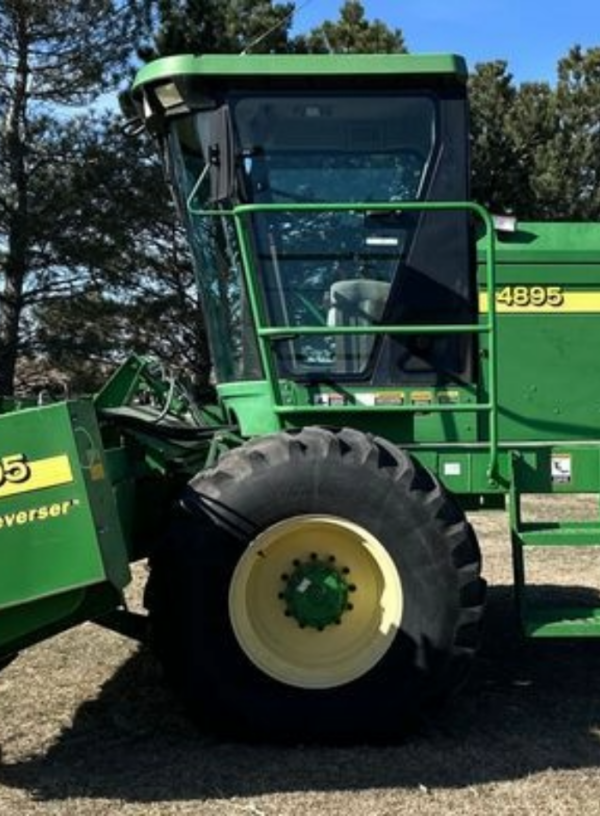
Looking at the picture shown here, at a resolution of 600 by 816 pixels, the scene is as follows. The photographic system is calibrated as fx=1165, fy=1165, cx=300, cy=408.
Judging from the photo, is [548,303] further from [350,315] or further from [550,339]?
[350,315]

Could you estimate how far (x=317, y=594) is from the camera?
4730 mm

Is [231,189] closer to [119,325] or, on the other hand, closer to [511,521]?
[511,521]

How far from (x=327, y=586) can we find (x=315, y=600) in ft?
0.26

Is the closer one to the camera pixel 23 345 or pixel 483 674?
pixel 483 674

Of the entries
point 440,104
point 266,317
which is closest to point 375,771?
point 266,317

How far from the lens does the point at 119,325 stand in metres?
19.8

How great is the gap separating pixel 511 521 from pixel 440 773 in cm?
119

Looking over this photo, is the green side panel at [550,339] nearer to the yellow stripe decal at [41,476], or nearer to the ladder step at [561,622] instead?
the ladder step at [561,622]

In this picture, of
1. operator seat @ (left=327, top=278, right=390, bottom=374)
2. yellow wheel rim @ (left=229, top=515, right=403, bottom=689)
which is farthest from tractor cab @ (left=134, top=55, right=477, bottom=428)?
yellow wheel rim @ (left=229, top=515, right=403, bottom=689)

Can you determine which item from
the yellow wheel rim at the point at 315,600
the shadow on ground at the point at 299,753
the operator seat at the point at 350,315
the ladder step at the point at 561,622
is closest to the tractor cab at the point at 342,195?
the operator seat at the point at 350,315

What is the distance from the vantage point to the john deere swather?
4523mm

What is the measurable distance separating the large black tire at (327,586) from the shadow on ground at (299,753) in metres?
0.16

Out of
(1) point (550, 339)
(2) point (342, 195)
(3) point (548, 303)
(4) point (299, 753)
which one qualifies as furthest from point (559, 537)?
(2) point (342, 195)

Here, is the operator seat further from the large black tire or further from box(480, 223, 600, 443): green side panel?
box(480, 223, 600, 443): green side panel
